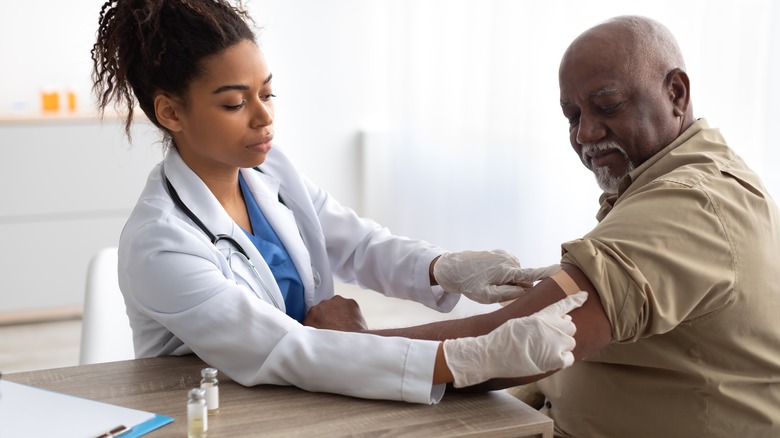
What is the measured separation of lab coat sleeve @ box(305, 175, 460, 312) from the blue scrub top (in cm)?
21

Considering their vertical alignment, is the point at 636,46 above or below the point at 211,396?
above

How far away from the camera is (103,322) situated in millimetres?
2059

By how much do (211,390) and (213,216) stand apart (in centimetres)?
42

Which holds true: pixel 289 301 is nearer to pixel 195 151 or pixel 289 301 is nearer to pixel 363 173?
pixel 195 151

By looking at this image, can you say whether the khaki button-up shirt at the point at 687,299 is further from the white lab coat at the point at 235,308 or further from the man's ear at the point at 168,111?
the man's ear at the point at 168,111

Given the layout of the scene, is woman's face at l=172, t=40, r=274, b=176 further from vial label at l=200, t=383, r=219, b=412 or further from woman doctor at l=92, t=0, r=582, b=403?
vial label at l=200, t=383, r=219, b=412

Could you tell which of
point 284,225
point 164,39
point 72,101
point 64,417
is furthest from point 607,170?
point 72,101

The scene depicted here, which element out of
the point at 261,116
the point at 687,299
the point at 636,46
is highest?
the point at 636,46

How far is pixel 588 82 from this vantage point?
172 cm

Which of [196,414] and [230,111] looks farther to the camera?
[230,111]

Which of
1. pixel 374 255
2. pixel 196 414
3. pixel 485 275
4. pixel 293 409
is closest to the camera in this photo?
pixel 196 414

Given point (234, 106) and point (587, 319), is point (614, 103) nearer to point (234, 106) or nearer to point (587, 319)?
point (587, 319)

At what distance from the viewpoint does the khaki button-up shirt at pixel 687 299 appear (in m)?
1.43

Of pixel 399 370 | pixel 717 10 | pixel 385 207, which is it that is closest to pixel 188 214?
pixel 399 370
